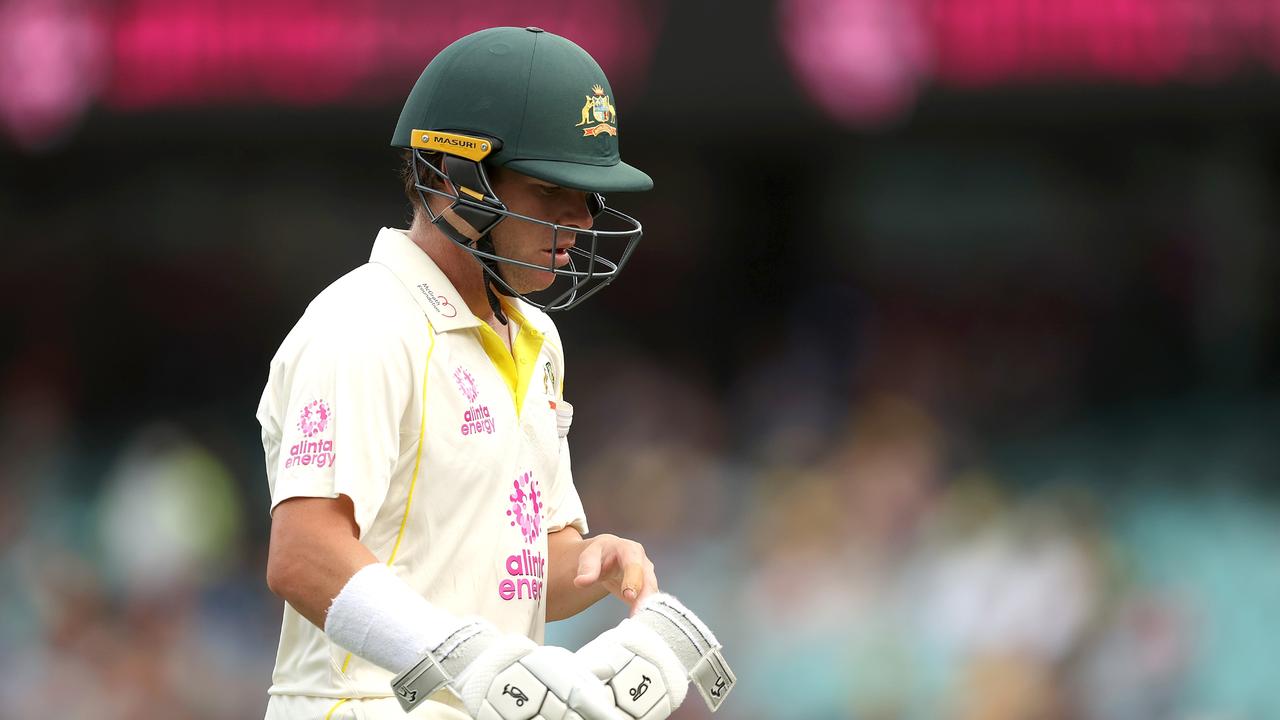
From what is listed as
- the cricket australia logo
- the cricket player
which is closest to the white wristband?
the cricket player

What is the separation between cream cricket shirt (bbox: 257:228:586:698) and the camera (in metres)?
2.37

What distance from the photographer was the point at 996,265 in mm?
7688

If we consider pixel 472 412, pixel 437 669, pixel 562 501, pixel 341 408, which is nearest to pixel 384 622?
pixel 437 669

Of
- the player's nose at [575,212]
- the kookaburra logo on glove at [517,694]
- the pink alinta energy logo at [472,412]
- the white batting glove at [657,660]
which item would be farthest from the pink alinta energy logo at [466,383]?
the kookaburra logo on glove at [517,694]

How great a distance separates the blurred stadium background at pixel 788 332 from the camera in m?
6.54

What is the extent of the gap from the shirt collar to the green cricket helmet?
0.06 meters

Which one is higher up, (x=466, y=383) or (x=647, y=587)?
(x=466, y=383)

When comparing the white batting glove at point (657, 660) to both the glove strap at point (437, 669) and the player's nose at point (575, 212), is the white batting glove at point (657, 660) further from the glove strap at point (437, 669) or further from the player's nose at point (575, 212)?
the player's nose at point (575, 212)

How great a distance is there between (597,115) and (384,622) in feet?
2.99

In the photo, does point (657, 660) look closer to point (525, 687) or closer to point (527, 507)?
point (525, 687)

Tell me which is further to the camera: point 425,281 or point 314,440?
point 425,281

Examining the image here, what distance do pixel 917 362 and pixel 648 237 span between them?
Result: 4.65 feet

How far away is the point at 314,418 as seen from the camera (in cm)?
238

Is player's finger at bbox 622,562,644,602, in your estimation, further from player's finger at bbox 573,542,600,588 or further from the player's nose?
the player's nose
